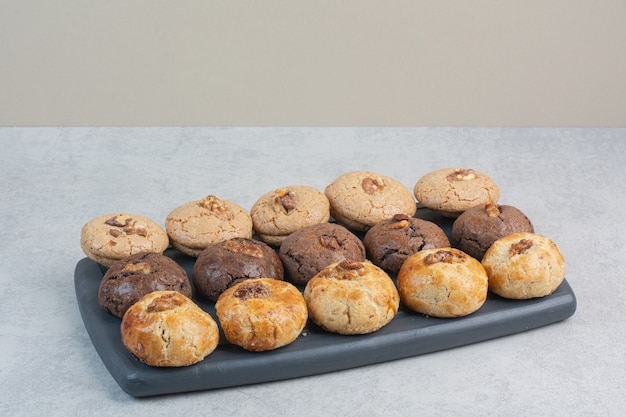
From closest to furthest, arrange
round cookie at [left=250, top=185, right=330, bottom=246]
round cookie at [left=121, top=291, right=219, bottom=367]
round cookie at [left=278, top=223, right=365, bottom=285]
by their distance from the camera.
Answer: round cookie at [left=121, top=291, right=219, bottom=367] < round cookie at [left=278, top=223, right=365, bottom=285] < round cookie at [left=250, top=185, right=330, bottom=246]

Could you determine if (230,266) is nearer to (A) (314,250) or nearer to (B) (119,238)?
(A) (314,250)

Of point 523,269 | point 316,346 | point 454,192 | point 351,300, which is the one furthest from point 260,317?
point 454,192

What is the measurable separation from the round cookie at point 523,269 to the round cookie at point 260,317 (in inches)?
30.9

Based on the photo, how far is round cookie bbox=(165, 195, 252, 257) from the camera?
3789 millimetres

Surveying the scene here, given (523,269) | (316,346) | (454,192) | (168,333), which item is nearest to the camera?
(168,333)

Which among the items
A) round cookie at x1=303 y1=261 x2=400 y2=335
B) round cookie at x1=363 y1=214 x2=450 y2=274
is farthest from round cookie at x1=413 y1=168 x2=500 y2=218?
round cookie at x1=303 y1=261 x2=400 y2=335

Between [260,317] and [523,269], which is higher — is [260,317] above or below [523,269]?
below

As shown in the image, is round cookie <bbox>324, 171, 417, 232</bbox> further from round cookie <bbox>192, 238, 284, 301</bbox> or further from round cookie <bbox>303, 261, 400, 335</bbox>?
round cookie <bbox>303, 261, 400, 335</bbox>

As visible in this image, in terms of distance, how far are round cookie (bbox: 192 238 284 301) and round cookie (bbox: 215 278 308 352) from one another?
23 cm

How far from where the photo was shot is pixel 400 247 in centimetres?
370

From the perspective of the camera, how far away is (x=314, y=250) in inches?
143

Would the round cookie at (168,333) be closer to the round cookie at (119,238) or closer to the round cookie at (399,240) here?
the round cookie at (119,238)

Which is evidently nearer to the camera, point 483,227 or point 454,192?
Result: point 483,227

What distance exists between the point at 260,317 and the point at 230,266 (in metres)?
0.42
